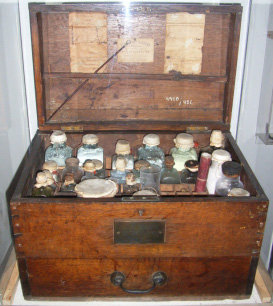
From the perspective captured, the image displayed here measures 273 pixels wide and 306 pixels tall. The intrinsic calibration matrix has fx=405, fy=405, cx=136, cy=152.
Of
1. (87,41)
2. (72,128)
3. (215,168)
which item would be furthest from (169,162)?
(87,41)

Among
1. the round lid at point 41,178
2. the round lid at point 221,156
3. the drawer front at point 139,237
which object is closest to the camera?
the drawer front at point 139,237

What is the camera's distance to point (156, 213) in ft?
3.46

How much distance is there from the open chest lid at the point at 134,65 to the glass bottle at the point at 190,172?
0.59ft

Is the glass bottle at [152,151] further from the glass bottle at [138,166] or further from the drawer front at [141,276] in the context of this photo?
the drawer front at [141,276]

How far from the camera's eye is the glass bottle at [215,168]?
1.29m

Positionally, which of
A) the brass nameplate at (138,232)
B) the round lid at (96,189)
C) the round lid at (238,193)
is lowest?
the brass nameplate at (138,232)

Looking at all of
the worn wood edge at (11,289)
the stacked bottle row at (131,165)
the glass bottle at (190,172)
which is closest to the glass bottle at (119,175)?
the stacked bottle row at (131,165)

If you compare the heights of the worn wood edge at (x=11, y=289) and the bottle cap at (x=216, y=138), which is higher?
the bottle cap at (x=216, y=138)

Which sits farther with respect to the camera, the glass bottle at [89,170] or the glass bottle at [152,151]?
the glass bottle at [152,151]

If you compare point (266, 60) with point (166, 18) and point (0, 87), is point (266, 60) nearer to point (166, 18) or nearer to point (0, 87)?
point (166, 18)

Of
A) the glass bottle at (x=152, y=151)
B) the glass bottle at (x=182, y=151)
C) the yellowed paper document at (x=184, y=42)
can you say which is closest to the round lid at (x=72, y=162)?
the glass bottle at (x=152, y=151)

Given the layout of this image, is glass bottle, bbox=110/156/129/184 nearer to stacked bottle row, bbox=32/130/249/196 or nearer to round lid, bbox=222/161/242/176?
stacked bottle row, bbox=32/130/249/196

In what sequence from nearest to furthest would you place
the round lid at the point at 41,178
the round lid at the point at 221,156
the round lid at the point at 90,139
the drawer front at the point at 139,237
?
1. the drawer front at the point at 139,237
2. the round lid at the point at 41,178
3. the round lid at the point at 221,156
4. the round lid at the point at 90,139

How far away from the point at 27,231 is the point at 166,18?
819 millimetres
